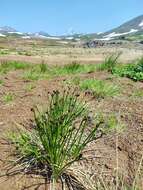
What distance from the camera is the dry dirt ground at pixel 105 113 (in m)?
6.00

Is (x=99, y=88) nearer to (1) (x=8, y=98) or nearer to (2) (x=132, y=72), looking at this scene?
(1) (x=8, y=98)

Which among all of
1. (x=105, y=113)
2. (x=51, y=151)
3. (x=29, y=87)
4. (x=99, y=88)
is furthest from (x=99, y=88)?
(x=51, y=151)

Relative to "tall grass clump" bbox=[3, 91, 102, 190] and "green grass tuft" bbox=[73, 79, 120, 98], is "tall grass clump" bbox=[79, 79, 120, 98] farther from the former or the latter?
"tall grass clump" bbox=[3, 91, 102, 190]

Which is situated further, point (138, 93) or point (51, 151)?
point (138, 93)

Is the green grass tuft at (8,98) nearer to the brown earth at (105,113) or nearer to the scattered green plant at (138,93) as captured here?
the brown earth at (105,113)

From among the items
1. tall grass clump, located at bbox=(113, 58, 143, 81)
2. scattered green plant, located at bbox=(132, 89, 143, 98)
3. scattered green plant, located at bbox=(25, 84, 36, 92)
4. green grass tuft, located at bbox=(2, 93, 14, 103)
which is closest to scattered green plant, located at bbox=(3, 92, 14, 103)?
green grass tuft, located at bbox=(2, 93, 14, 103)

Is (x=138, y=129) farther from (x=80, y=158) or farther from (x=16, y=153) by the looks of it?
(x=16, y=153)

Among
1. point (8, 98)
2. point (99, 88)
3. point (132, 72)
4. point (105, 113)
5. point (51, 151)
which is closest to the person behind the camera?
point (51, 151)

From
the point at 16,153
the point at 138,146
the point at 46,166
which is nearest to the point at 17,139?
the point at 16,153

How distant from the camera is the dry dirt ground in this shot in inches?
236

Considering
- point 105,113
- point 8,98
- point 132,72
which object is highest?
point 8,98

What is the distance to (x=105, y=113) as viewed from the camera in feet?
25.7

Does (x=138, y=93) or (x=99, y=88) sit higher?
(x=99, y=88)

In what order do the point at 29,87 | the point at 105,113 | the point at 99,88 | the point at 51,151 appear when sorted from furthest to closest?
the point at 29,87 → the point at 99,88 → the point at 105,113 → the point at 51,151
